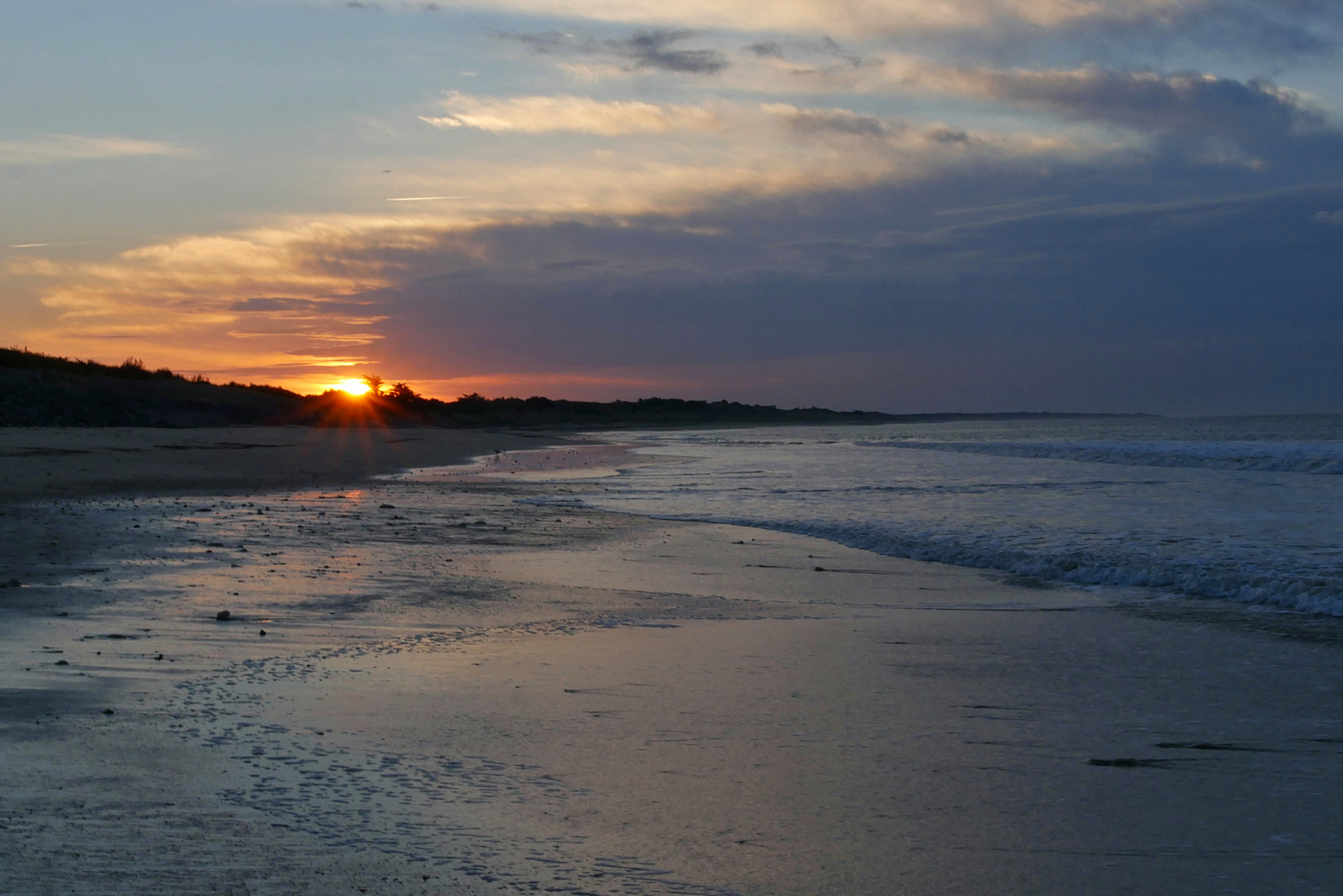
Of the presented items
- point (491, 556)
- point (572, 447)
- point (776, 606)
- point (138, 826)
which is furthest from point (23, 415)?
point (138, 826)

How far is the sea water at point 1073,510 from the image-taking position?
9781mm

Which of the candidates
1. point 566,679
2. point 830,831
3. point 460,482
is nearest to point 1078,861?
point 830,831

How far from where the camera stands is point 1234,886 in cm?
311

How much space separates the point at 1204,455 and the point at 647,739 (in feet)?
113

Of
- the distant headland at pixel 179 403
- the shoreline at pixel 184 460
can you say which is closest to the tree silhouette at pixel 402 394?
the distant headland at pixel 179 403

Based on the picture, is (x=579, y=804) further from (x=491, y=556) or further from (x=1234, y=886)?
(x=491, y=556)

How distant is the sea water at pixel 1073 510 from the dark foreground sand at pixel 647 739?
1.57m

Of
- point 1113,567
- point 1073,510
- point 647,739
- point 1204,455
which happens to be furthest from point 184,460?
point 1204,455

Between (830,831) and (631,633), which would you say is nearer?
(830,831)

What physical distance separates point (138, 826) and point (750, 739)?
7.96 feet

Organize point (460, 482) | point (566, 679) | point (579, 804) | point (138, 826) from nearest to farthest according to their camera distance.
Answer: point (138, 826) < point (579, 804) < point (566, 679) < point (460, 482)

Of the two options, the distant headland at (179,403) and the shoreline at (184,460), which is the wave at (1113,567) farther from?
the distant headland at (179,403)

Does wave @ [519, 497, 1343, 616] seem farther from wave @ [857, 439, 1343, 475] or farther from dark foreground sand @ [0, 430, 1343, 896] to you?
wave @ [857, 439, 1343, 475]

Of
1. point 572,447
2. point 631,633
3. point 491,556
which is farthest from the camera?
point 572,447
